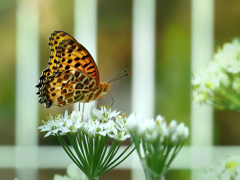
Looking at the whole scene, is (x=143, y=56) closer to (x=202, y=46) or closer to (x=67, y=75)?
(x=202, y=46)

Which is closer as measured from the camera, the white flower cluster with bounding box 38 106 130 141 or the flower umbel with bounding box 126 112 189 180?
the flower umbel with bounding box 126 112 189 180

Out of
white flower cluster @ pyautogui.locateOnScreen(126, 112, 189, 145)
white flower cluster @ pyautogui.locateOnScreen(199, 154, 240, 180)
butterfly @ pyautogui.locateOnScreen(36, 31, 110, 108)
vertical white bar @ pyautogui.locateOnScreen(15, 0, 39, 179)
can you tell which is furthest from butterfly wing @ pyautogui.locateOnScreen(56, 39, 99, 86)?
vertical white bar @ pyautogui.locateOnScreen(15, 0, 39, 179)

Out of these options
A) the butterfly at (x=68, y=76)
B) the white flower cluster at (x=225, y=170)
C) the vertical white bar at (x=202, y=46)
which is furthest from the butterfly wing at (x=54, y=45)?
the vertical white bar at (x=202, y=46)

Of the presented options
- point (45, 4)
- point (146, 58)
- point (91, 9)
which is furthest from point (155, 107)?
point (45, 4)

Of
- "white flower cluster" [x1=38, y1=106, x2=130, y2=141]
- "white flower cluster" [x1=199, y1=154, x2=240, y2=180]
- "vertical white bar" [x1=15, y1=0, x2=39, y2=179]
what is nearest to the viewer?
"white flower cluster" [x1=199, y1=154, x2=240, y2=180]

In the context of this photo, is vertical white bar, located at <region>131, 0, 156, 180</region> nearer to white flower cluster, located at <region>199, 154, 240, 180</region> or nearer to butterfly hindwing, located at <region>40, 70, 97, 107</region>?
butterfly hindwing, located at <region>40, 70, 97, 107</region>

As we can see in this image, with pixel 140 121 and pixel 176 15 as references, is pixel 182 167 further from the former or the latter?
pixel 140 121

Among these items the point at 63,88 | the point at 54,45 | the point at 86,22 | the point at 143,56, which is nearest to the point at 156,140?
the point at 63,88
